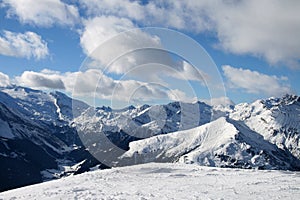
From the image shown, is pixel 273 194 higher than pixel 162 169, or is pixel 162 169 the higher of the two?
pixel 162 169

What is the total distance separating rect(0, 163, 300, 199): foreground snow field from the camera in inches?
1470

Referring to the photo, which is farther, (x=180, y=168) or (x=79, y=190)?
(x=180, y=168)

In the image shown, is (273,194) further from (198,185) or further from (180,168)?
(180,168)

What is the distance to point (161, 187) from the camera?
42.2m

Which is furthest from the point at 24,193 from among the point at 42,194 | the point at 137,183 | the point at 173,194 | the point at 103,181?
the point at 173,194

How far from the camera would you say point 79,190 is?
1582 inches

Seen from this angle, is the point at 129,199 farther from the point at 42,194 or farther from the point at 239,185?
the point at 239,185

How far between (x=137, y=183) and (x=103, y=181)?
4424mm

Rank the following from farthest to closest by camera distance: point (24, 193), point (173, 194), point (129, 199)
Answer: point (24, 193) → point (173, 194) → point (129, 199)

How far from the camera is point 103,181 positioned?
4650 centimetres

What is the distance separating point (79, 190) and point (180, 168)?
2490 centimetres

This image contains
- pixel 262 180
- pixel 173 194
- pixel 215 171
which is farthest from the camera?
pixel 215 171

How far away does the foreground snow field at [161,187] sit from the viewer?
37.3 m

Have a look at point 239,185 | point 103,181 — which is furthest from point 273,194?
point 103,181
